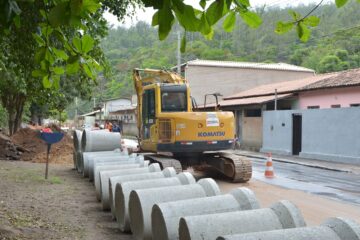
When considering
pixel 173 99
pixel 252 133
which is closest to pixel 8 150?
pixel 173 99

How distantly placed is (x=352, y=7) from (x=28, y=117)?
34.7 metres

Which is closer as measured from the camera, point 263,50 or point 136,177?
point 136,177

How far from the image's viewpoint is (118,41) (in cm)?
7088

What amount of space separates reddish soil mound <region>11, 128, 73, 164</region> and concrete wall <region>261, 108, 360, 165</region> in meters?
11.6

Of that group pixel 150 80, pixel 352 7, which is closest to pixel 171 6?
pixel 150 80

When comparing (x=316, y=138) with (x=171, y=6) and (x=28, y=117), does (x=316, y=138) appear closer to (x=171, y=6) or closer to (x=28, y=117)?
(x=171, y=6)

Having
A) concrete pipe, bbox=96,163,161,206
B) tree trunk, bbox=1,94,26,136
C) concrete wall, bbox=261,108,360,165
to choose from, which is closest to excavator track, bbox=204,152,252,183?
concrete pipe, bbox=96,163,161,206

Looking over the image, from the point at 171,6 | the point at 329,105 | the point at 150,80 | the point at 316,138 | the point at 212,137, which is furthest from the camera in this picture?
the point at 329,105

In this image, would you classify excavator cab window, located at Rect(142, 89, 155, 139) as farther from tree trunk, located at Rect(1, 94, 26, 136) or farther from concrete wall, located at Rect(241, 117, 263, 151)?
concrete wall, located at Rect(241, 117, 263, 151)

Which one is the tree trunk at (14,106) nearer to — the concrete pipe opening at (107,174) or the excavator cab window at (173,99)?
the excavator cab window at (173,99)

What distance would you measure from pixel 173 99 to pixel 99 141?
101 inches

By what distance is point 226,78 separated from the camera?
4750 cm

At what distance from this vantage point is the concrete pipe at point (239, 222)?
163 inches

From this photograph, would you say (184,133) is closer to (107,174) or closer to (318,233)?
(107,174)
